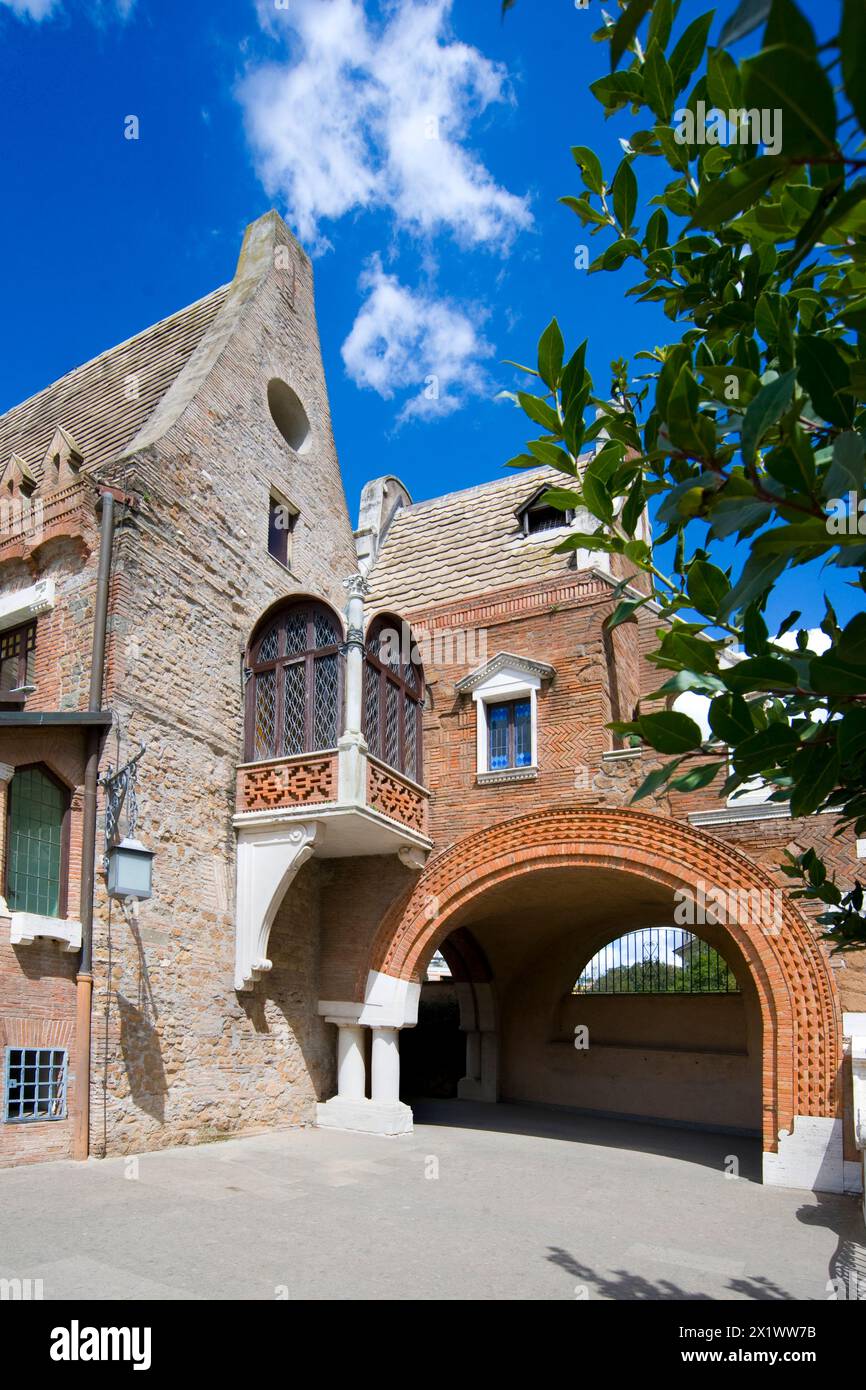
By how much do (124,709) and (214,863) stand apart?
7.17 ft

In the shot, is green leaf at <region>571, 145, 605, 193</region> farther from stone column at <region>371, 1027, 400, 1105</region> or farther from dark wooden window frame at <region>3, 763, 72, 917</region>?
stone column at <region>371, 1027, 400, 1105</region>

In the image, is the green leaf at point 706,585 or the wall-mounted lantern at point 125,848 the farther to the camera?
the wall-mounted lantern at point 125,848

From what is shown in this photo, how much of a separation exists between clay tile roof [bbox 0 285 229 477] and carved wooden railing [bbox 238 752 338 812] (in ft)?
14.3

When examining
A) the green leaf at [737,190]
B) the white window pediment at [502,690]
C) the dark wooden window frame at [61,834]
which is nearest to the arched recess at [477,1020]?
the white window pediment at [502,690]

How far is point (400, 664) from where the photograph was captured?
13102mm

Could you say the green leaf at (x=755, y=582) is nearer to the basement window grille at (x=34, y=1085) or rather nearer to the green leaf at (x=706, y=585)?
the green leaf at (x=706, y=585)

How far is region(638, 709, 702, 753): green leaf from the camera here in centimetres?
206

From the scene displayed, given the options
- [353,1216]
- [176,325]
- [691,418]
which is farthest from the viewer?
[176,325]

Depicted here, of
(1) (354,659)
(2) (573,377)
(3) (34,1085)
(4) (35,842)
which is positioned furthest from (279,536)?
(2) (573,377)

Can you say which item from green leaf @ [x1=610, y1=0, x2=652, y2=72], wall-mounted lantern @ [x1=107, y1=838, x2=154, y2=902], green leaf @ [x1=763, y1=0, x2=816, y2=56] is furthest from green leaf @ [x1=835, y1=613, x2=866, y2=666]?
wall-mounted lantern @ [x1=107, y1=838, x2=154, y2=902]

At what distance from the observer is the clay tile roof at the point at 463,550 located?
47.2 ft

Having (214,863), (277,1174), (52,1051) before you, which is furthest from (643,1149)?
(52,1051)

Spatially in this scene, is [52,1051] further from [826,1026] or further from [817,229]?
[817,229]

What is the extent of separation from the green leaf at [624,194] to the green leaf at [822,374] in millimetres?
1353
